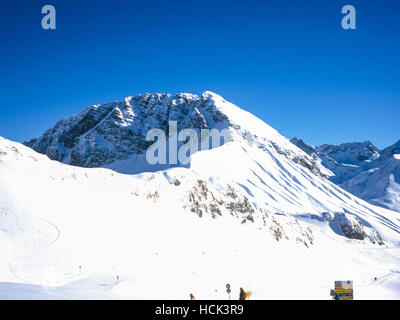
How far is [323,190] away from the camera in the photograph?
11456cm

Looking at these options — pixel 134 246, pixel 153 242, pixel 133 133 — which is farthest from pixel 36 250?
pixel 133 133

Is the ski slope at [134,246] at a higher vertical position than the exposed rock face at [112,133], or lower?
lower

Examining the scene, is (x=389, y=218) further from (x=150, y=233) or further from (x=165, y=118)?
(x=165, y=118)

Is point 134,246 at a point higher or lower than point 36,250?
lower

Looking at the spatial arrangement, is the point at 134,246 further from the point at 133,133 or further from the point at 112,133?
the point at 112,133

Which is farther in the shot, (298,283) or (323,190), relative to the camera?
(323,190)

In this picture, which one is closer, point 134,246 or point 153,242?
point 134,246

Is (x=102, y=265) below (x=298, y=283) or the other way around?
the other way around

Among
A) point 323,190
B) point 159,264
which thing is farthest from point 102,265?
point 323,190

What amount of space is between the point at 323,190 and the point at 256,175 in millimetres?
Result: 31712

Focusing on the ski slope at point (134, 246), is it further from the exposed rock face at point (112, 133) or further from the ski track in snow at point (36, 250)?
the exposed rock face at point (112, 133)

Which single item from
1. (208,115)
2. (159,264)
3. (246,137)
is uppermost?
(208,115)

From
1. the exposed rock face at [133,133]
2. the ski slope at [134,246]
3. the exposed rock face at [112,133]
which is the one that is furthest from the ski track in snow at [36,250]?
the exposed rock face at [112,133]

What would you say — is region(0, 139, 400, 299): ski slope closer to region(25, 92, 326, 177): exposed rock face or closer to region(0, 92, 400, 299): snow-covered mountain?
region(0, 92, 400, 299): snow-covered mountain
